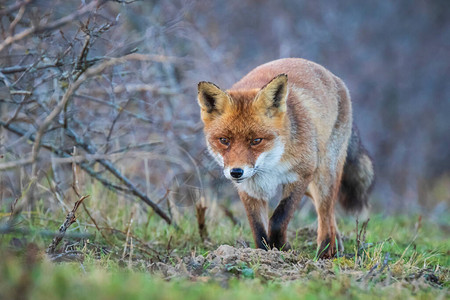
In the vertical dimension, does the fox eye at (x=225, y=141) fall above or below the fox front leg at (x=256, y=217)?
above

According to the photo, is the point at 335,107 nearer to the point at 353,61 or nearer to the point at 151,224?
the point at 151,224

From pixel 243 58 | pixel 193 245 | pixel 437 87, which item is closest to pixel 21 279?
pixel 193 245

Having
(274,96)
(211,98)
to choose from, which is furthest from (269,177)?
(211,98)

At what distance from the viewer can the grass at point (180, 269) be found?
236cm

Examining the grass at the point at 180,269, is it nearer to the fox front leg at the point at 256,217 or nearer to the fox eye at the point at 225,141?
the fox front leg at the point at 256,217

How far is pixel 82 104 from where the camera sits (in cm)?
674

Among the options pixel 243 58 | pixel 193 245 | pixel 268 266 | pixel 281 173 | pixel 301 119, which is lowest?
pixel 193 245

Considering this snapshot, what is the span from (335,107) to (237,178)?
187cm

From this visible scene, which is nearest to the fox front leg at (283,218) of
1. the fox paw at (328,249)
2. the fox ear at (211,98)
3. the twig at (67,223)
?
the fox paw at (328,249)

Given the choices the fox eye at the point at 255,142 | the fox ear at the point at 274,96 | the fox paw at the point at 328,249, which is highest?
the fox ear at the point at 274,96

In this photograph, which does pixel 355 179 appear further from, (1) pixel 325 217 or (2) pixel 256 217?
(2) pixel 256 217

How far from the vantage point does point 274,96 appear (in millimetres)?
4484

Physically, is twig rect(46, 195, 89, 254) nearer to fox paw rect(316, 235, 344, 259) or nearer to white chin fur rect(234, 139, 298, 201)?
white chin fur rect(234, 139, 298, 201)

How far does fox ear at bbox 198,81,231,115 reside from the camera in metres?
4.46
